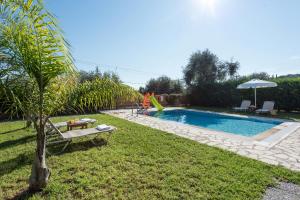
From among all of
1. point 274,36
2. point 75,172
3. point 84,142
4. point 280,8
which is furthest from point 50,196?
point 274,36

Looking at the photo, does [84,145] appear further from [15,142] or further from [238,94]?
[238,94]

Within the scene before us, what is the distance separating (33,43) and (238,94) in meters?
16.9

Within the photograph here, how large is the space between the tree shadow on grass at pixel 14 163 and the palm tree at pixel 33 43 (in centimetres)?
244

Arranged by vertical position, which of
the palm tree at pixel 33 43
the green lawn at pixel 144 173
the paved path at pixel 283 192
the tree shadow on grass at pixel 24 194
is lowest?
the tree shadow on grass at pixel 24 194

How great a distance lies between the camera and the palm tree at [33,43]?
249 cm

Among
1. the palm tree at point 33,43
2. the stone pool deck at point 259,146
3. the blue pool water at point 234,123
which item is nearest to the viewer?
the palm tree at point 33,43

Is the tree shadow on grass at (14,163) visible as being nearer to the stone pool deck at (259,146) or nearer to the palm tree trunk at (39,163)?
the palm tree trunk at (39,163)

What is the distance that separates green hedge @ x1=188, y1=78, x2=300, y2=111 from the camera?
13180 mm

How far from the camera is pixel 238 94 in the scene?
1638cm

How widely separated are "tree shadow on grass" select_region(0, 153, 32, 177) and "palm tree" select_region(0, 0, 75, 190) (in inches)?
95.9

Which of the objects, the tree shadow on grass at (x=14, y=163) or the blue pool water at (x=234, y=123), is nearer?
the tree shadow on grass at (x=14, y=163)

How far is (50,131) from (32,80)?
4637mm

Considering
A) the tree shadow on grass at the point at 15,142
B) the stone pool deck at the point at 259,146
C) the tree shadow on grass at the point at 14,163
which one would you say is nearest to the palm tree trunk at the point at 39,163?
the tree shadow on grass at the point at 14,163

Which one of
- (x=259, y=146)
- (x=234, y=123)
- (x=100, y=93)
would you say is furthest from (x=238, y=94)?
(x=100, y=93)
